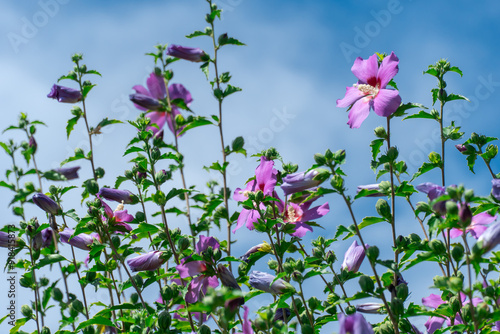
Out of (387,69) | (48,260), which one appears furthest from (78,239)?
(387,69)

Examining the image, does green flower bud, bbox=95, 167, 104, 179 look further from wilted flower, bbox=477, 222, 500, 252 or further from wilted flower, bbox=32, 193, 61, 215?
wilted flower, bbox=477, 222, 500, 252

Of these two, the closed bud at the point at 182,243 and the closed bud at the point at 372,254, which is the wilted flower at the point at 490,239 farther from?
the closed bud at the point at 182,243

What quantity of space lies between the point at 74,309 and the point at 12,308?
534 millimetres

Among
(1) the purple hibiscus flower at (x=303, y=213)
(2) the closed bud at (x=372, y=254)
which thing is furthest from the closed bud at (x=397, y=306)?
(1) the purple hibiscus flower at (x=303, y=213)

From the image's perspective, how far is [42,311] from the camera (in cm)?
321

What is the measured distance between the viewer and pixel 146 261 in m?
2.37

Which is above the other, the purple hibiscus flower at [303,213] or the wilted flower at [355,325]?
the purple hibiscus flower at [303,213]

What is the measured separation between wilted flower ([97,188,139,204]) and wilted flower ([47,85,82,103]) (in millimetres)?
1162

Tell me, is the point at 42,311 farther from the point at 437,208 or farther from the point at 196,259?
the point at 437,208

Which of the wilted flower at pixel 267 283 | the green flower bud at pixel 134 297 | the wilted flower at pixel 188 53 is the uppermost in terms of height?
the wilted flower at pixel 188 53

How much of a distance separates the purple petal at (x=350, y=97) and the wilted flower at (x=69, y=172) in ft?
7.71

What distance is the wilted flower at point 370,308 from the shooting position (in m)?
2.23

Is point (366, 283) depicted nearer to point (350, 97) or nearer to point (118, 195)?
point (350, 97)

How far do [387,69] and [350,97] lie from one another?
0.25 metres
